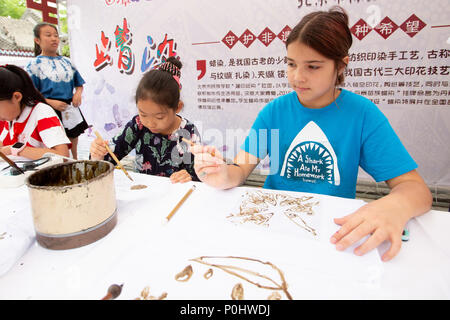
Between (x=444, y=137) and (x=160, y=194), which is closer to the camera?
(x=160, y=194)

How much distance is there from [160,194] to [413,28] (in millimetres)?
2110

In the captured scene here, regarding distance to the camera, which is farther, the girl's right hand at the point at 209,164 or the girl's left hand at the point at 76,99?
the girl's left hand at the point at 76,99

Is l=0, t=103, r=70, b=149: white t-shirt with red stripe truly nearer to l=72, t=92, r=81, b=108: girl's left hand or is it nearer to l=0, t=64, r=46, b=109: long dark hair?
l=0, t=64, r=46, b=109: long dark hair

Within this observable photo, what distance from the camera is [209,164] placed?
2.76 feet

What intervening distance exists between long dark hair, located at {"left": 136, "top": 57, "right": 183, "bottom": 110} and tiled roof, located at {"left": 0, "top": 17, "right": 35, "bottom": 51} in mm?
3111

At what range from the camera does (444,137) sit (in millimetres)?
2014

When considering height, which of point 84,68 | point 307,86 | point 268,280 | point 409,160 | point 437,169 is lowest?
point 437,169

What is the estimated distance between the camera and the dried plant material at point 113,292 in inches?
19.0

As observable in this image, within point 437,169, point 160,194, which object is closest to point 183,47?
point 160,194

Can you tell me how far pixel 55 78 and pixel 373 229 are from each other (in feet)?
9.36

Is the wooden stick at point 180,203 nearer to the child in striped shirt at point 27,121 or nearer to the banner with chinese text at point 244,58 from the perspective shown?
the child in striped shirt at point 27,121

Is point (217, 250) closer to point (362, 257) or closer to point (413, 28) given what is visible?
point (362, 257)

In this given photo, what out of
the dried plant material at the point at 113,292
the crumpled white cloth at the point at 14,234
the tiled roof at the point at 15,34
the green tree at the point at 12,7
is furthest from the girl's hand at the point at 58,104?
the green tree at the point at 12,7

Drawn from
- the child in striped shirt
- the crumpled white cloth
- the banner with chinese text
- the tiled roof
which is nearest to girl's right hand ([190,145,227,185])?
the crumpled white cloth
